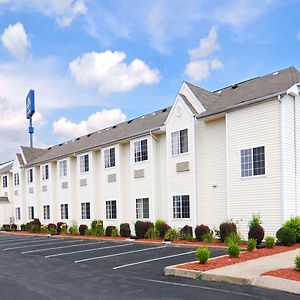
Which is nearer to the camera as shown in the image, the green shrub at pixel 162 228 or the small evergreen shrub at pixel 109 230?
the green shrub at pixel 162 228

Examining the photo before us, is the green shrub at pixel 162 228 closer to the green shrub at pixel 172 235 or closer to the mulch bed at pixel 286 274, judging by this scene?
the green shrub at pixel 172 235

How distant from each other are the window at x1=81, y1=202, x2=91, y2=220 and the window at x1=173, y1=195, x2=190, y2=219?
378 inches

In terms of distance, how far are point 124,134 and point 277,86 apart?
11715mm

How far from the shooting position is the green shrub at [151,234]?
2169 centimetres

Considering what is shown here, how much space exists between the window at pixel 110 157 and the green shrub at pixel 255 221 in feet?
39.3

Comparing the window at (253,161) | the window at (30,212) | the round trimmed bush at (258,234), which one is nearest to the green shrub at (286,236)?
the round trimmed bush at (258,234)

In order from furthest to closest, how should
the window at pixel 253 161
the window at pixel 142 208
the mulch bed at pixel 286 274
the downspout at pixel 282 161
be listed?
the window at pixel 142 208
the window at pixel 253 161
the downspout at pixel 282 161
the mulch bed at pixel 286 274

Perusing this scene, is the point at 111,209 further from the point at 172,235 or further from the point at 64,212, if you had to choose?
the point at 172,235

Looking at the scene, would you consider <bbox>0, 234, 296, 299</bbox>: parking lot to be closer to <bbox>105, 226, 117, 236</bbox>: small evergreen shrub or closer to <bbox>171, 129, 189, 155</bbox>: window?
<bbox>171, 129, 189, 155</bbox>: window

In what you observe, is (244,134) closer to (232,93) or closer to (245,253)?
(232,93)

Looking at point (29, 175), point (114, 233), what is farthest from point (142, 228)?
point (29, 175)

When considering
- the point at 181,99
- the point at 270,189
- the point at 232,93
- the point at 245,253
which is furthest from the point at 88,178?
the point at 245,253

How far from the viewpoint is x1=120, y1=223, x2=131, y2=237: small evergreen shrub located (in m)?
24.3

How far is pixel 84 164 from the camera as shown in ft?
99.8
